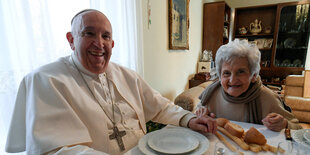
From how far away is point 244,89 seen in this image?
4.03 feet

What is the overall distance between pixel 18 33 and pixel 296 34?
545cm

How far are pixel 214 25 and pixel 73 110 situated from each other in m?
4.10

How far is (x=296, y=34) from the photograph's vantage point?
4246 mm

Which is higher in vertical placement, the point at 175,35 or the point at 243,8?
the point at 243,8

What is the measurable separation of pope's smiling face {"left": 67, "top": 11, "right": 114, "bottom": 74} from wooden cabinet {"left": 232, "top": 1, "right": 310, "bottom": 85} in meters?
4.70

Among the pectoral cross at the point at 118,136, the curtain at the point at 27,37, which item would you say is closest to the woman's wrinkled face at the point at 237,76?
the pectoral cross at the point at 118,136

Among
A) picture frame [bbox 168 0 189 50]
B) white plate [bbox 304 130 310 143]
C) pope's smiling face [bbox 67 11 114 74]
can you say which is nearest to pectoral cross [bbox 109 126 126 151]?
pope's smiling face [bbox 67 11 114 74]

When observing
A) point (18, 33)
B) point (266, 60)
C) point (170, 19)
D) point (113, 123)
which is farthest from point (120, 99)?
→ point (266, 60)

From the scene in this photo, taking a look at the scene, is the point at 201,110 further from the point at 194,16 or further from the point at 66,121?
the point at 194,16

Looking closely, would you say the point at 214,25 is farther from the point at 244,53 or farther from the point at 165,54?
the point at 244,53

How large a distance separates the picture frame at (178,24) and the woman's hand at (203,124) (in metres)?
1.98

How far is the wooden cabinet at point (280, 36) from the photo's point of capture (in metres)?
4.17

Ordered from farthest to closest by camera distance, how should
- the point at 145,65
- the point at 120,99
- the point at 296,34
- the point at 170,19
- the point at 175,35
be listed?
1. the point at 296,34
2. the point at 175,35
3. the point at 170,19
4. the point at 145,65
5. the point at 120,99

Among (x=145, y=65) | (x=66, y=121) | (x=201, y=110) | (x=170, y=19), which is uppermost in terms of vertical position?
(x=170, y=19)
